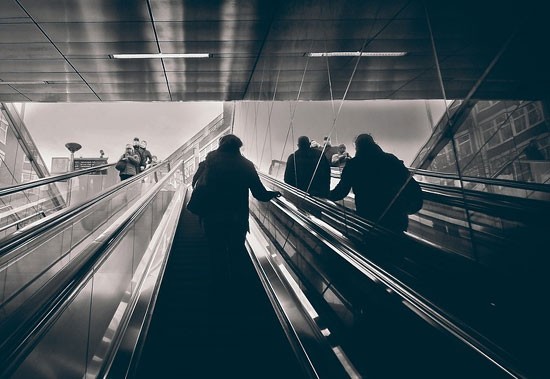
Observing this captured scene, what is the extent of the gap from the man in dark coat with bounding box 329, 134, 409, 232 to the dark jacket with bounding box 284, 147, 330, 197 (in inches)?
64.3

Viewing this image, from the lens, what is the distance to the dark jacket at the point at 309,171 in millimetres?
4957

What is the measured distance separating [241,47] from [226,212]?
4.32 metres

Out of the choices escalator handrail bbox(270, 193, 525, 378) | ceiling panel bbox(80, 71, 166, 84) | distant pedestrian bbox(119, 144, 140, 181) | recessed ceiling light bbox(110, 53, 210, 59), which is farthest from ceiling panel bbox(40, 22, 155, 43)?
escalator handrail bbox(270, 193, 525, 378)

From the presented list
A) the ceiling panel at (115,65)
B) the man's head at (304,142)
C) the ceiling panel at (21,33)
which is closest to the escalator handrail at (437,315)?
the man's head at (304,142)

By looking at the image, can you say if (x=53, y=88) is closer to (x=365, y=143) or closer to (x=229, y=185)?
(x=229, y=185)

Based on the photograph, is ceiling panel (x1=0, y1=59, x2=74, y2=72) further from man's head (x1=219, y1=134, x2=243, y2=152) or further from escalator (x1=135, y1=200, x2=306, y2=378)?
escalator (x1=135, y1=200, x2=306, y2=378)

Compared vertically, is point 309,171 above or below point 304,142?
below

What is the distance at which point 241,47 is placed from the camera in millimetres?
6418

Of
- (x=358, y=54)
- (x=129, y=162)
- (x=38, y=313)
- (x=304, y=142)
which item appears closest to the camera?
(x=38, y=313)

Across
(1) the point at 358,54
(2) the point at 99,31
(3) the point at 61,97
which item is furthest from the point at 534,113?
(3) the point at 61,97

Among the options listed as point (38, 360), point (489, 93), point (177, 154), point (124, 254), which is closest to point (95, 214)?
point (124, 254)

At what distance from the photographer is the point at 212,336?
2518 mm

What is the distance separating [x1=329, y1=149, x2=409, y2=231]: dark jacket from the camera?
2.62 metres

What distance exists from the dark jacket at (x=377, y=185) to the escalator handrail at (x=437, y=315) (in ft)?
1.43
